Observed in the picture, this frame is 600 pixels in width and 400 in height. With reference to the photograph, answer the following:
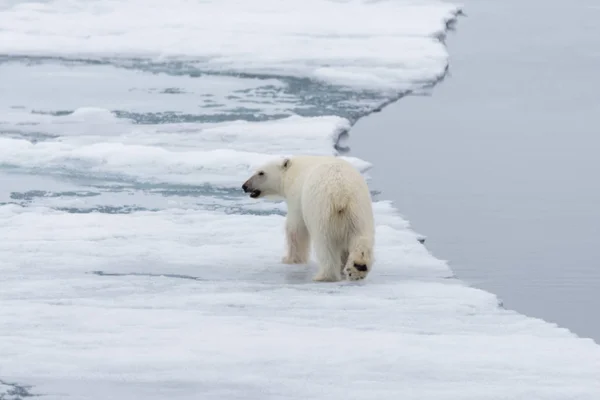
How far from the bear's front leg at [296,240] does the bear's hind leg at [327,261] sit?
12.6 inches

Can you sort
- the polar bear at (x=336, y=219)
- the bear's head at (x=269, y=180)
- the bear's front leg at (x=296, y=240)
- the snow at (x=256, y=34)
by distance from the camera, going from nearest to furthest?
the polar bear at (x=336, y=219) < the bear's front leg at (x=296, y=240) < the bear's head at (x=269, y=180) < the snow at (x=256, y=34)

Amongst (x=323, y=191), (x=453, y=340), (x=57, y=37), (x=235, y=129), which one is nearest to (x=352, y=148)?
(x=235, y=129)

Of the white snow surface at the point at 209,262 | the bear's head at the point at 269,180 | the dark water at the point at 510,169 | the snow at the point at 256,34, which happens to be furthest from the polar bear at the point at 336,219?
the snow at the point at 256,34

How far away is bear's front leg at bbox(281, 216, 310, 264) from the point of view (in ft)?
18.5

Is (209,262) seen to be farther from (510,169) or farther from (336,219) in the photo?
(510,169)

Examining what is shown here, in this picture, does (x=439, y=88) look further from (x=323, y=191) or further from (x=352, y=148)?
(x=323, y=191)

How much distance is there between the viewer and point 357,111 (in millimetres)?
10430

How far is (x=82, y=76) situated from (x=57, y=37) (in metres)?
2.80

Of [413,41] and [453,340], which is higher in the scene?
[413,41]

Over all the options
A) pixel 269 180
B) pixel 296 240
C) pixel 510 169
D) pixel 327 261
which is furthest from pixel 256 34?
pixel 327 261

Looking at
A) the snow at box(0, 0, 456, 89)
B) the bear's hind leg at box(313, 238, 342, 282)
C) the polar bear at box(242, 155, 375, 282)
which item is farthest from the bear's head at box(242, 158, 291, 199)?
the snow at box(0, 0, 456, 89)

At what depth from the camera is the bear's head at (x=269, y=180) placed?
19.4 ft

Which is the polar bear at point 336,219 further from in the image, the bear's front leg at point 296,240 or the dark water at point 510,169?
the dark water at point 510,169

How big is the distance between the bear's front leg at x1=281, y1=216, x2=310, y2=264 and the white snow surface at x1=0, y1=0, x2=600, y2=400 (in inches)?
2.7
